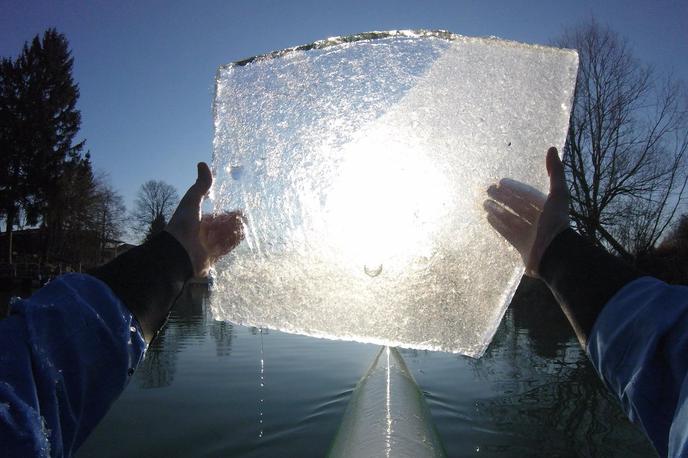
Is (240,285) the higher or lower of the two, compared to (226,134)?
lower

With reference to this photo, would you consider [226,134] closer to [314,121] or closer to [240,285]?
[314,121]

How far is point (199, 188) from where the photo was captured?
52.6 inches

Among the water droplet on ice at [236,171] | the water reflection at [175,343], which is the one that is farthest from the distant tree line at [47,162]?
the water droplet on ice at [236,171]

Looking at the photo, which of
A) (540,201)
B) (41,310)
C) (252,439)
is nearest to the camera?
(41,310)

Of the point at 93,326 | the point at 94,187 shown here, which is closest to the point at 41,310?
the point at 93,326

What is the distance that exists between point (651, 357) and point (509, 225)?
2.19 ft

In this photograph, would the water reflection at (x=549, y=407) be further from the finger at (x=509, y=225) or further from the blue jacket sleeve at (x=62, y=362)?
the blue jacket sleeve at (x=62, y=362)

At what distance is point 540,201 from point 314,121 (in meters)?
0.74

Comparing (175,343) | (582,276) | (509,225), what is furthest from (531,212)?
(175,343)

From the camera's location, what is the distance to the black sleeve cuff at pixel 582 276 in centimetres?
87

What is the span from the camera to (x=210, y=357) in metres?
5.86

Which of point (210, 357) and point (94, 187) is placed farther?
point (94, 187)

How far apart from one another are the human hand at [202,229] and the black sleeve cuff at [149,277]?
0.23 ft

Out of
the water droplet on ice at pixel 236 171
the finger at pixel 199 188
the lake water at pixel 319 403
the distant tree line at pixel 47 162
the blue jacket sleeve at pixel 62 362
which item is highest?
the distant tree line at pixel 47 162
